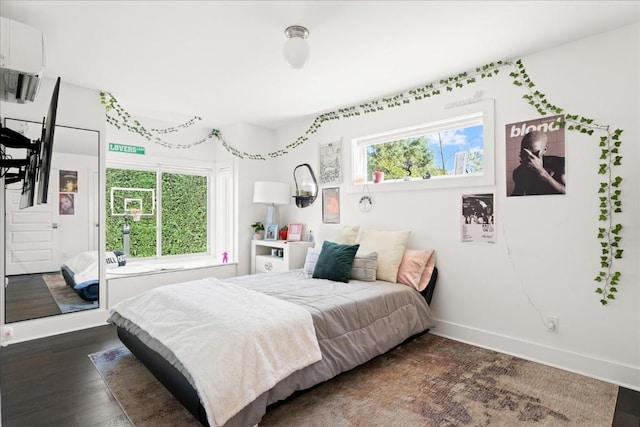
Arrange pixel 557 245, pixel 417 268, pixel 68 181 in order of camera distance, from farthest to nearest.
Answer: pixel 68 181, pixel 417 268, pixel 557 245

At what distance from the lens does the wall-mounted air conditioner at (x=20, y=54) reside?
2.11 metres

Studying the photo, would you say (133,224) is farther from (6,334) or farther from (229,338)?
(229,338)

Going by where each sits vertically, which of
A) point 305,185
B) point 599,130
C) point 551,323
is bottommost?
point 551,323

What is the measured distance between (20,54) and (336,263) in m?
2.70

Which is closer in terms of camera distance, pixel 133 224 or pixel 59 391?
pixel 59 391

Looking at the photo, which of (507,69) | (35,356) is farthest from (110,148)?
(507,69)

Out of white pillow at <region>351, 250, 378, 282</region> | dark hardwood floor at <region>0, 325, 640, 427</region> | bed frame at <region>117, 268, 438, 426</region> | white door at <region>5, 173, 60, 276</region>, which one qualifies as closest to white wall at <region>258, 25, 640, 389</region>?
dark hardwood floor at <region>0, 325, 640, 427</region>

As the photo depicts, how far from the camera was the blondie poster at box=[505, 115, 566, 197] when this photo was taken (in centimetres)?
257

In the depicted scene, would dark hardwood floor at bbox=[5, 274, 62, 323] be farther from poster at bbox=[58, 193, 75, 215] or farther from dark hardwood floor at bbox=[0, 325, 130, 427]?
poster at bbox=[58, 193, 75, 215]

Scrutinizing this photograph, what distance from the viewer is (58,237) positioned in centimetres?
332

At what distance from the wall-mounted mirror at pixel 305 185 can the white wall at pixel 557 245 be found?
5.18 feet

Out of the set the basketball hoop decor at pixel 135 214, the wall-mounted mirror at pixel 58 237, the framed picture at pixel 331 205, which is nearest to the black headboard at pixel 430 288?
the framed picture at pixel 331 205

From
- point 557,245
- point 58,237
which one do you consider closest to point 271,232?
point 58,237

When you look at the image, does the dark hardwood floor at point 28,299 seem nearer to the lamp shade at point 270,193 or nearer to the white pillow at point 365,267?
the lamp shade at point 270,193
